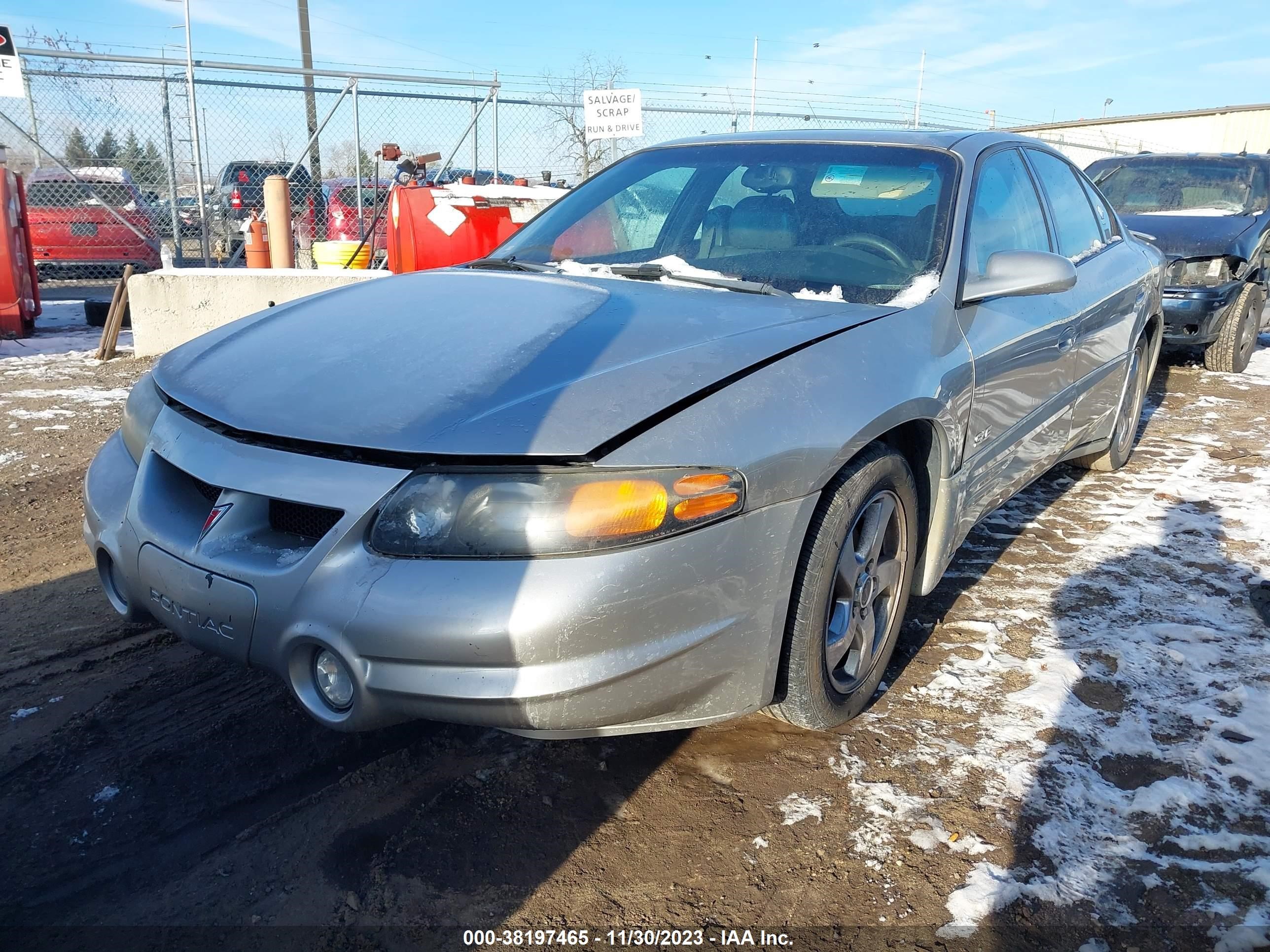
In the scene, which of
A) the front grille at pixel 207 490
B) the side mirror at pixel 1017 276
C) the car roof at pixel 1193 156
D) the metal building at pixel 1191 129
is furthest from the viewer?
the metal building at pixel 1191 129

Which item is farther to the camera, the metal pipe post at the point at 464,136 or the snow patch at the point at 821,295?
the metal pipe post at the point at 464,136

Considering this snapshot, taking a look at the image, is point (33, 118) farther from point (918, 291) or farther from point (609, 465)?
point (609, 465)

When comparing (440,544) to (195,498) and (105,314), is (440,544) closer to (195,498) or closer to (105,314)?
(195,498)

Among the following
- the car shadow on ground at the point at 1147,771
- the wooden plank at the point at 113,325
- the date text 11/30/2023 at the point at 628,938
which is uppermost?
the wooden plank at the point at 113,325

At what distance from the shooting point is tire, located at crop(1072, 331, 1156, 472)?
15.7 feet

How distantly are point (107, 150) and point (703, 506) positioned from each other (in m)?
11.5

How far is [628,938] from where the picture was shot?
1.86 meters

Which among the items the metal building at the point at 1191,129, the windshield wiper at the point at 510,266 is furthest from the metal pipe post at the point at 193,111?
the metal building at the point at 1191,129

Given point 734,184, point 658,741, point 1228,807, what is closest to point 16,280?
Result: point 734,184

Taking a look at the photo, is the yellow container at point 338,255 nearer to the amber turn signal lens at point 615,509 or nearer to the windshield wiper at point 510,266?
the windshield wiper at point 510,266

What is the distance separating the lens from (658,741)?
98.7 inches

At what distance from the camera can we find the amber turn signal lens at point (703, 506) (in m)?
1.91

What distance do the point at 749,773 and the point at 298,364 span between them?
1479 millimetres

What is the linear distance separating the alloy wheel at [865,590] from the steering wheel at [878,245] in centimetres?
76
